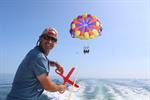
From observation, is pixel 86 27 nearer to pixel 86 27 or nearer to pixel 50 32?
pixel 86 27

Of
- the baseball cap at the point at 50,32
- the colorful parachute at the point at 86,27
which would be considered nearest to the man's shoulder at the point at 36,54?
the baseball cap at the point at 50,32

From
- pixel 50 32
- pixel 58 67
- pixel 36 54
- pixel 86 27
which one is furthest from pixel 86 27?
pixel 36 54

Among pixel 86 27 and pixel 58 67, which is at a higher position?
pixel 86 27

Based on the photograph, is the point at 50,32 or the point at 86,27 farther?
the point at 86,27

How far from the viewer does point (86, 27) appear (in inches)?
552

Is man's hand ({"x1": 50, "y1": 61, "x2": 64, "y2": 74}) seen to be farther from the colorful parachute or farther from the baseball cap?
the colorful parachute

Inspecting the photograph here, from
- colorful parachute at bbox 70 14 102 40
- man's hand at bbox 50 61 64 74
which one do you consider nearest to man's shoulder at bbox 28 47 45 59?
man's hand at bbox 50 61 64 74

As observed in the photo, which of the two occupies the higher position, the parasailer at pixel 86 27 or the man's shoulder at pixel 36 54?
the parasailer at pixel 86 27

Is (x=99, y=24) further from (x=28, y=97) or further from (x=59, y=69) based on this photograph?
(x=28, y=97)

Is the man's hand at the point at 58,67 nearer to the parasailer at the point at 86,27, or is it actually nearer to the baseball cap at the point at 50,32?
the baseball cap at the point at 50,32

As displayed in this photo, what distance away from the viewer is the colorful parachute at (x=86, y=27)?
45.0 feet

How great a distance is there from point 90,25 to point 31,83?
34.3ft

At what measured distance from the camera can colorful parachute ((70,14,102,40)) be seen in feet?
45.0

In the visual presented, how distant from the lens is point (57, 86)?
3.74 m
